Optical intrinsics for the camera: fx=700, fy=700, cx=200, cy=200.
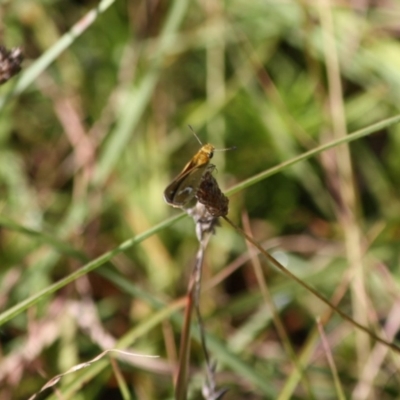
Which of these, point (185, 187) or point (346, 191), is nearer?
point (185, 187)

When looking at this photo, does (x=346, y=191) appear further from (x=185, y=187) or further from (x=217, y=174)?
(x=185, y=187)

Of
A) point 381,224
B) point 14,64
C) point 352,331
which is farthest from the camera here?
point 381,224

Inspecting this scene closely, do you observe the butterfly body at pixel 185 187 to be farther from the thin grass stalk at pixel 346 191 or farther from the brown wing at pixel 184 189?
the thin grass stalk at pixel 346 191

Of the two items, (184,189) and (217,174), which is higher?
(184,189)

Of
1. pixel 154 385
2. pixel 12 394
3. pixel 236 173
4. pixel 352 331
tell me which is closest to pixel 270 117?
pixel 236 173

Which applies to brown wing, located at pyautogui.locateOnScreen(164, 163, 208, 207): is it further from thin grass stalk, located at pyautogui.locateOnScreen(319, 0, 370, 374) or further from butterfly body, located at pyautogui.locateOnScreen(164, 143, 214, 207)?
thin grass stalk, located at pyautogui.locateOnScreen(319, 0, 370, 374)

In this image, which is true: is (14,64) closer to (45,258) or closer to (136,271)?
(45,258)

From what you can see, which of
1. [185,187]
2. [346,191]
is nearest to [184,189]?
[185,187]

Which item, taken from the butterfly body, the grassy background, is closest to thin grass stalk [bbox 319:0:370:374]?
the grassy background
